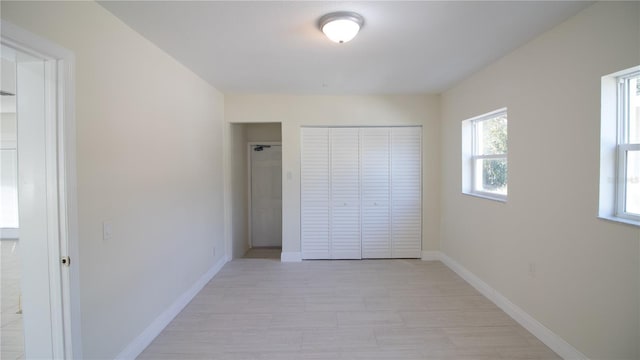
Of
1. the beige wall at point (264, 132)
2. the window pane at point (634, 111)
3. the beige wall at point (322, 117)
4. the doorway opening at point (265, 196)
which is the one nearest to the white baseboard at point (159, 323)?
the beige wall at point (322, 117)

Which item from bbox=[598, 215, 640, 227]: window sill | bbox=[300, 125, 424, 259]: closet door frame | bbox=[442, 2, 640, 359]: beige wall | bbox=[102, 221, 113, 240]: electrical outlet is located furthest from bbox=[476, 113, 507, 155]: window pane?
bbox=[102, 221, 113, 240]: electrical outlet

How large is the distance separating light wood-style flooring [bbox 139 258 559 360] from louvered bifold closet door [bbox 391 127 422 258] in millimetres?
637

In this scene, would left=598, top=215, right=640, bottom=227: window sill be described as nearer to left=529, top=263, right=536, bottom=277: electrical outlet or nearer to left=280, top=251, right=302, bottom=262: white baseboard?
left=529, top=263, right=536, bottom=277: electrical outlet

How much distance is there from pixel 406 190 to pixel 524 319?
87.4 inches

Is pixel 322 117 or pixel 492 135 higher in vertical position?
pixel 322 117

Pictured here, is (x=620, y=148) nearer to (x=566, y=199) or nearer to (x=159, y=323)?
(x=566, y=199)

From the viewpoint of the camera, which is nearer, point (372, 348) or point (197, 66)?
point (372, 348)

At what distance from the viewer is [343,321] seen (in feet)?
8.73

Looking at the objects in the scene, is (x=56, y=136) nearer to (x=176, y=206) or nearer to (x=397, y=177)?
(x=176, y=206)

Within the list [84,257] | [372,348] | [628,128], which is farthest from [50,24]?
[628,128]

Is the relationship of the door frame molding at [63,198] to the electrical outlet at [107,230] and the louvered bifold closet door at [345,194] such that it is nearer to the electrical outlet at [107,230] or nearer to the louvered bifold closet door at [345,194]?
the electrical outlet at [107,230]

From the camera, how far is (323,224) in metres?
4.46

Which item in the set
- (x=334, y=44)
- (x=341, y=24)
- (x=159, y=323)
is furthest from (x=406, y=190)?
(x=159, y=323)

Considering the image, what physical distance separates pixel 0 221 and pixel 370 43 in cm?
734
